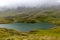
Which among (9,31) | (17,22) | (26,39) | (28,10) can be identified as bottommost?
(26,39)

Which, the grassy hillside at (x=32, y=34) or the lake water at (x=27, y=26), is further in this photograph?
the lake water at (x=27, y=26)

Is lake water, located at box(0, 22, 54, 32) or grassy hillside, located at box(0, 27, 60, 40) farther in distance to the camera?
lake water, located at box(0, 22, 54, 32)

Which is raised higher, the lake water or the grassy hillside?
the lake water

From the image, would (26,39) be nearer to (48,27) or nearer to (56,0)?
(48,27)

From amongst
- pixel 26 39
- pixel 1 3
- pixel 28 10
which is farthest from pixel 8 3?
pixel 26 39

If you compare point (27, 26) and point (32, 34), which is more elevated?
point (27, 26)

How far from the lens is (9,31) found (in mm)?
10281

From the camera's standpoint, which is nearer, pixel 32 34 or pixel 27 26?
pixel 32 34

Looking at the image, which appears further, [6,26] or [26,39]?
[6,26]

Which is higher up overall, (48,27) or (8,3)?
(8,3)

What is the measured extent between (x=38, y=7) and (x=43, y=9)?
0.88 m

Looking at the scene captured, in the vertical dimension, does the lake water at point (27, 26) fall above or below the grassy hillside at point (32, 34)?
above

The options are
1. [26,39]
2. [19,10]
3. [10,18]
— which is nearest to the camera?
[26,39]

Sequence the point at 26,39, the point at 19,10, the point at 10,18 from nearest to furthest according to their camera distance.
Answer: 1. the point at 26,39
2. the point at 10,18
3. the point at 19,10
